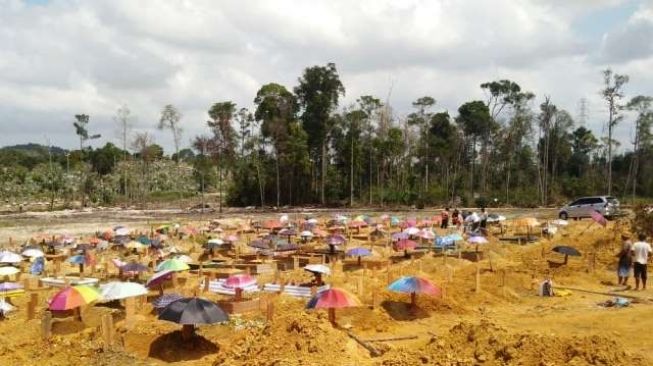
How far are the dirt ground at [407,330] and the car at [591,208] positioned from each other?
1455cm

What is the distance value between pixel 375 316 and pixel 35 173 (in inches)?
3734

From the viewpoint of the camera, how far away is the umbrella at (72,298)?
46.5ft

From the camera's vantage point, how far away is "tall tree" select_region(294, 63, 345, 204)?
67.2 m

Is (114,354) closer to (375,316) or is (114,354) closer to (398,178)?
(375,316)

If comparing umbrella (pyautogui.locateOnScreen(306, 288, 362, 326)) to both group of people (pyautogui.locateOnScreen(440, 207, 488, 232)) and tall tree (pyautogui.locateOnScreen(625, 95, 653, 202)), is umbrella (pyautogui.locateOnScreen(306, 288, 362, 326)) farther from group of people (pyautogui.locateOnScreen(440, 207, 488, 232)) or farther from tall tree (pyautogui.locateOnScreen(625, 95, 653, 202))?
tall tree (pyautogui.locateOnScreen(625, 95, 653, 202))

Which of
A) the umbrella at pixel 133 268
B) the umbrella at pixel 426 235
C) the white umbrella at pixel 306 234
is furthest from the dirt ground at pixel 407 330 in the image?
the white umbrella at pixel 306 234

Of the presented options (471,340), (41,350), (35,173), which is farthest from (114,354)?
(35,173)

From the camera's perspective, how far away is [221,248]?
94.0ft

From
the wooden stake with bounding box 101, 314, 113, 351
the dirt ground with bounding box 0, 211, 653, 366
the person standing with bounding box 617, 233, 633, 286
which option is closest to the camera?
the dirt ground with bounding box 0, 211, 653, 366

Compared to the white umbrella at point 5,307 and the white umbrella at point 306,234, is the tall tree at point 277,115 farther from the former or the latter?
the white umbrella at point 5,307

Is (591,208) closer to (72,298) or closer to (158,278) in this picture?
(158,278)

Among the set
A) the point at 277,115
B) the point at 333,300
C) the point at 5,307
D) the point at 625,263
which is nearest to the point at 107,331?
the point at 333,300

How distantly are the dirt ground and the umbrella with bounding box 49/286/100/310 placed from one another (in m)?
0.65

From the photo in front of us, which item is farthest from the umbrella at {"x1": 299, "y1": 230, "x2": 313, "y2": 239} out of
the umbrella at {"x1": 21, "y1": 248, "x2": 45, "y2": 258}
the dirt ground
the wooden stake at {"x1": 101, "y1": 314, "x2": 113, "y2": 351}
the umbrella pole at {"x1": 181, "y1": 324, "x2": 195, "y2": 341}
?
the wooden stake at {"x1": 101, "y1": 314, "x2": 113, "y2": 351}
